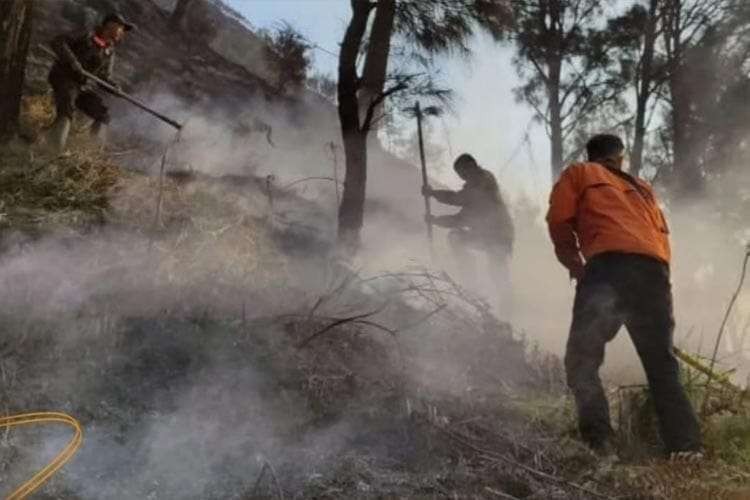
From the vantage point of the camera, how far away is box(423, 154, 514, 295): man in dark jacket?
756 centimetres

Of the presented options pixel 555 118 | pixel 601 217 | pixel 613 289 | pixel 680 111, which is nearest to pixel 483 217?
pixel 601 217

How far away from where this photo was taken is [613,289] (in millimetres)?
3803

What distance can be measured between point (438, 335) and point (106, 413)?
8.69 ft

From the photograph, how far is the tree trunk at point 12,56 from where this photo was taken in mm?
6031

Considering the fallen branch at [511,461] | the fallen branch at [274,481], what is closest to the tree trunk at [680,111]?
the fallen branch at [511,461]

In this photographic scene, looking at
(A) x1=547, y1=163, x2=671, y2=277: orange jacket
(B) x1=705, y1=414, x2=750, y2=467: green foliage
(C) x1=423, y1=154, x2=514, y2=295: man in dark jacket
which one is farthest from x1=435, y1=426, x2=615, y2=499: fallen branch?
(C) x1=423, y1=154, x2=514, y2=295: man in dark jacket

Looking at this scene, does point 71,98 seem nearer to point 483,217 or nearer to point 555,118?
point 483,217

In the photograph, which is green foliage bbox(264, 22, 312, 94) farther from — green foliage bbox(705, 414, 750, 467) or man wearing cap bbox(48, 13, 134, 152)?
green foliage bbox(705, 414, 750, 467)

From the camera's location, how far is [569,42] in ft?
44.1

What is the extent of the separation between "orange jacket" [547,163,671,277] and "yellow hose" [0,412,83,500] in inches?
100

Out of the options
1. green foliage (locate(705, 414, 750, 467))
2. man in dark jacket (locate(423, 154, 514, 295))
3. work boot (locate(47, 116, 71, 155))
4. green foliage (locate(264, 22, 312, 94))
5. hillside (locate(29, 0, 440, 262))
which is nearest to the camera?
green foliage (locate(705, 414, 750, 467))

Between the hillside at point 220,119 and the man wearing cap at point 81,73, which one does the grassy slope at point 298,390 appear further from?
the hillside at point 220,119

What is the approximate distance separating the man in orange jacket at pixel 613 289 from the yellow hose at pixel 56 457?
2.27 metres

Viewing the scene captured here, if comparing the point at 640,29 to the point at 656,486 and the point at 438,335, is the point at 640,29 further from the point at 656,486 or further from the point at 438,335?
the point at 656,486
